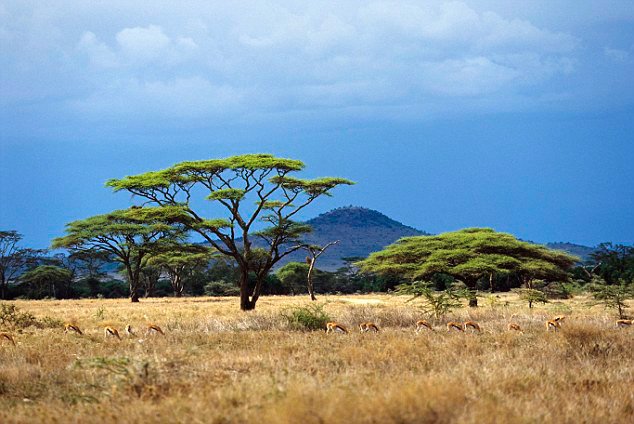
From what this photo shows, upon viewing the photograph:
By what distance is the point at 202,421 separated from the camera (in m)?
5.24

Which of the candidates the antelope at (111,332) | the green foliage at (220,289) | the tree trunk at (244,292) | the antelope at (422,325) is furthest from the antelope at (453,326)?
the green foliage at (220,289)

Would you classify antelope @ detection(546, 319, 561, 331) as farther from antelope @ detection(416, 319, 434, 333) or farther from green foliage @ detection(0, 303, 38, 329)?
green foliage @ detection(0, 303, 38, 329)

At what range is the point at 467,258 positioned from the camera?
1147 inches

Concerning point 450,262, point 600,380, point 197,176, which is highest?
point 197,176

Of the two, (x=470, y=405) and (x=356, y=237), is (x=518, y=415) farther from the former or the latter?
(x=356, y=237)

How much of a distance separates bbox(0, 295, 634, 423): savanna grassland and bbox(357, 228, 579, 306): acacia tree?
52.2 feet

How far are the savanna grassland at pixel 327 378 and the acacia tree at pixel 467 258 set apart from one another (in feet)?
52.2

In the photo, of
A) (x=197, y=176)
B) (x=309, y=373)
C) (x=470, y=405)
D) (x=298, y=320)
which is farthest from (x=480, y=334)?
(x=197, y=176)

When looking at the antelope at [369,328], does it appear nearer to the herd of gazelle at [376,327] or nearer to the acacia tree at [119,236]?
the herd of gazelle at [376,327]

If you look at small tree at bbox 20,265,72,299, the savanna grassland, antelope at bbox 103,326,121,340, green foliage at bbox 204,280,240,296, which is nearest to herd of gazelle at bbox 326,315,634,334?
the savanna grassland

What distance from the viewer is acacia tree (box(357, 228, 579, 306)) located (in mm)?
28188

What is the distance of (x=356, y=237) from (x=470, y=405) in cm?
18462

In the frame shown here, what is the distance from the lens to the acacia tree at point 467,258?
92.5 ft

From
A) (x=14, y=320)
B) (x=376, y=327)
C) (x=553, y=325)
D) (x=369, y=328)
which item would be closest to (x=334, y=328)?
(x=369, y=328)
